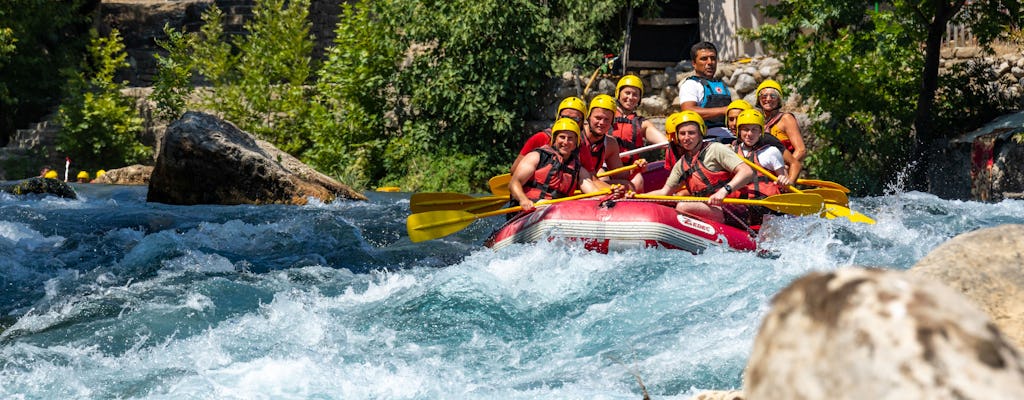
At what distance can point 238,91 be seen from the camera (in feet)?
59.0

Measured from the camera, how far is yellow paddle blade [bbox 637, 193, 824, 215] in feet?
23.0

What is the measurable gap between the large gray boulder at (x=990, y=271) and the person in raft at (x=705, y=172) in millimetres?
4259

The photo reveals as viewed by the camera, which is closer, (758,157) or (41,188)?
(758,157)

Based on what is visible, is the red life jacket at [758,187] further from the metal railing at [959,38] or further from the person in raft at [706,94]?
the metal railing at [959,38]

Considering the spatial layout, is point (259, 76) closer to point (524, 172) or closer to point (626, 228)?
point (524, 172)

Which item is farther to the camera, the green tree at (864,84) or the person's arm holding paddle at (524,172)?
the green tree at (864,84)

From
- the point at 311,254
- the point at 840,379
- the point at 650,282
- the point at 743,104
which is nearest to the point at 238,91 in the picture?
the point at 311,254

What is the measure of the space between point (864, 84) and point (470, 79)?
5729 mm

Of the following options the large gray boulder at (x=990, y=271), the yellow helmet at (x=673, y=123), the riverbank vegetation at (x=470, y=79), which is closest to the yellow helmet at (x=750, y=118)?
the yellow helmet at (x=673, y=123)

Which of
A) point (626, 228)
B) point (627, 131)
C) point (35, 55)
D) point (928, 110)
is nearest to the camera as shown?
point (626, 228)

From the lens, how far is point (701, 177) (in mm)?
7254

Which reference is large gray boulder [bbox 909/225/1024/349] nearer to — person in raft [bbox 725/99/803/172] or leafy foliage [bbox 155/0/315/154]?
person in raft [bbox 725/99/803/172]

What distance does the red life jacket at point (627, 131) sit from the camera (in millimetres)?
8398

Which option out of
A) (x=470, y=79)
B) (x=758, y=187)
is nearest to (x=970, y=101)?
(x=758, y=187)
